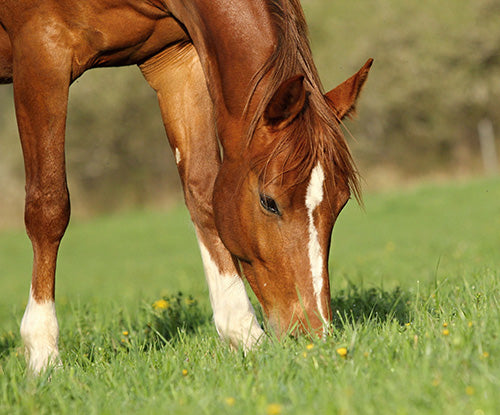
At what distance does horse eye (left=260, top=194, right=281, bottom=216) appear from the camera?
2.91m

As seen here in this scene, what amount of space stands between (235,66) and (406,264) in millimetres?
5985

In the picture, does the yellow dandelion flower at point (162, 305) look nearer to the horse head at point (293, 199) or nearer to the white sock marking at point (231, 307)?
the white sock marking at point (231, 307)

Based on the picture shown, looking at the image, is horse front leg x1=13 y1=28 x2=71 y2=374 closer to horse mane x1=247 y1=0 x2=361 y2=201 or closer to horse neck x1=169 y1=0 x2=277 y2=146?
horse neck x1=169 y1=0 x2=277 y2=146

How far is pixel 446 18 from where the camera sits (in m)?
27.0

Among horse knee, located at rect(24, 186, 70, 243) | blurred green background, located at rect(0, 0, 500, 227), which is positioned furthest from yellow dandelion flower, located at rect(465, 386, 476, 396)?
blurred green background, located at rect(0, 0, 500, 227)

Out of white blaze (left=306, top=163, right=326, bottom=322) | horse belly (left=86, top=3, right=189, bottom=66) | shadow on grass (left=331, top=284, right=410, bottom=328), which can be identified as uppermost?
horse belly (left=86, top=3, right=189, bottom=66)

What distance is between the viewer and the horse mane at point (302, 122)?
9.30 ft

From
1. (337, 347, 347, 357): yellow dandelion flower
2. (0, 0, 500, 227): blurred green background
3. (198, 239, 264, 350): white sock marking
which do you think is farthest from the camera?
(0, 0, 500, 227): blurred green background

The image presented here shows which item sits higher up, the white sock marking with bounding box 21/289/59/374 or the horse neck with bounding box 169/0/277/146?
the horse neck with bounding box 169/0/277/146

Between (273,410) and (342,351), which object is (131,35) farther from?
(273,410)

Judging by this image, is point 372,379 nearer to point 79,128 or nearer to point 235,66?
point 235,66

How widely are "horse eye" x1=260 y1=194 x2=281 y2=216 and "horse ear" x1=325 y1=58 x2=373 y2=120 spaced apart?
2.03 feet

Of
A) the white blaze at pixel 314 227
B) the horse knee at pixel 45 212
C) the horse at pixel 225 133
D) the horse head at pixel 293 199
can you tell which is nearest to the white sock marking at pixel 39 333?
the horse at pixel 225 133

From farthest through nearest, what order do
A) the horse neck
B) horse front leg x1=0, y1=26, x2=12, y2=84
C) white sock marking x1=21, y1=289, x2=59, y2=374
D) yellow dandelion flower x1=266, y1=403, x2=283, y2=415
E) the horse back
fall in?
horse front leg x1=0, y1=26, x2=12, y2=84, the horse back, white sock marking x1=21, y1=289, x2=59, y2=374, the horse neck, yellow dandelion flower x1=266, y1=403, x2=283, y2=415
